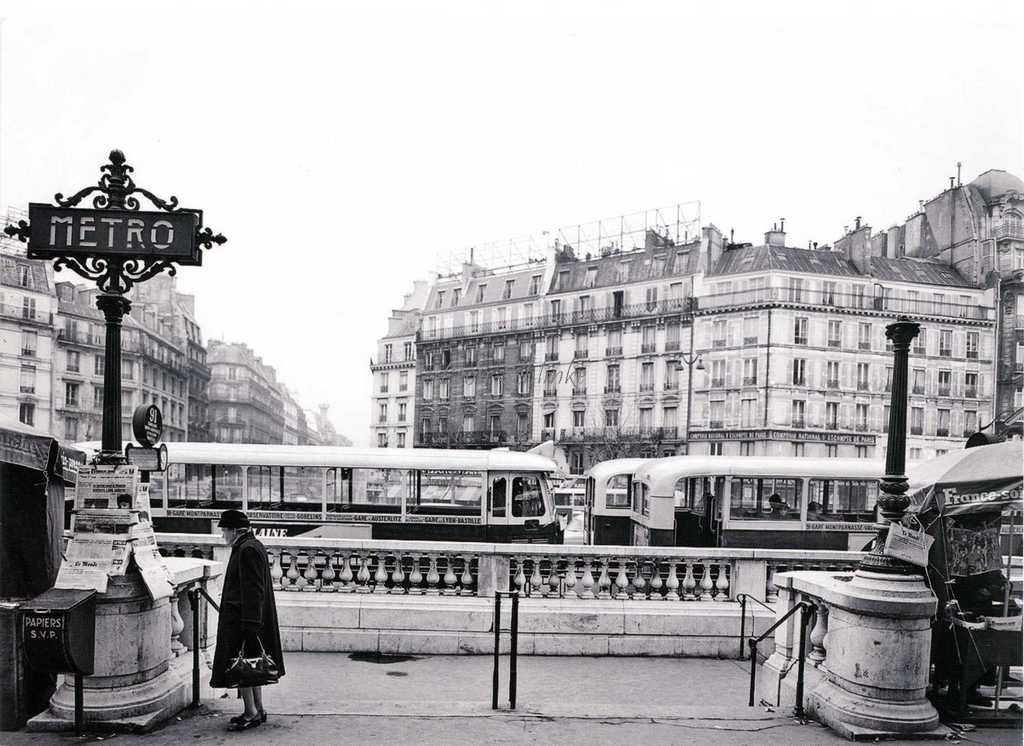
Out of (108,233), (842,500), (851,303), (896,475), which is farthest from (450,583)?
(851,303)

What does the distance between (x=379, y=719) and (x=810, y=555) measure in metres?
6.50

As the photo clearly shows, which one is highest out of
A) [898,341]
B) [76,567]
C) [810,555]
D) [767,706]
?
[898,341]

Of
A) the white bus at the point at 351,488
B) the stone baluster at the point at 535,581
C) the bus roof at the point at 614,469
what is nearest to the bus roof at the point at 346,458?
the white bus at the point at 351,488

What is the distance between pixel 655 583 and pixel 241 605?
5538 millimetres

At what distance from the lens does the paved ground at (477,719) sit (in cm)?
554

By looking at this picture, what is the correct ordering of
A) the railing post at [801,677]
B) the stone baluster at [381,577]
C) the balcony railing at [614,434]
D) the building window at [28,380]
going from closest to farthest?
1. the railing post at [801,677]
2. the stone baluster at [381,577]
3. the building window at [28,380]
4. the balcony railing at [614,434]

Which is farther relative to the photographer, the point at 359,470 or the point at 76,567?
the point at 359,470

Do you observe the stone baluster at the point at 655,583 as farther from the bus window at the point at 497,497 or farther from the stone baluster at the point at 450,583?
the bus window at the point at 497,497

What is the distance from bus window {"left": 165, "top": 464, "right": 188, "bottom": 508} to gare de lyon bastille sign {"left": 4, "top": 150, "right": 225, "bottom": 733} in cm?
974

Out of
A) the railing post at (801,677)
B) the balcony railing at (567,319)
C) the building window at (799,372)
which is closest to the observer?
the railing post at (801,677)

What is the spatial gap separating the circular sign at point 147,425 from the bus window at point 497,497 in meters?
9.53

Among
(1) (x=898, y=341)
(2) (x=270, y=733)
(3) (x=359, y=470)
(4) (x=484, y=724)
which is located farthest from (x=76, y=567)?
(3) (x=359, y=470)

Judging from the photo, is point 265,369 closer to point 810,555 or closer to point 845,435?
point 845,435

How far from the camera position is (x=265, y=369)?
374 feet
